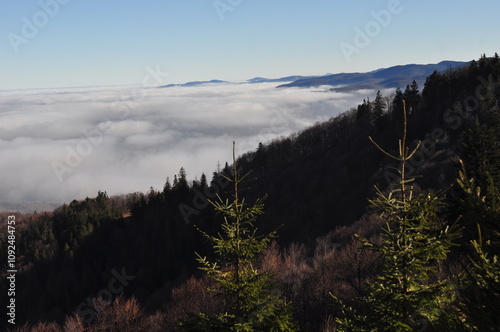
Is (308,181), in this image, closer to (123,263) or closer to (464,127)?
(464,127)

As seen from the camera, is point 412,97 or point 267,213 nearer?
point 267,213

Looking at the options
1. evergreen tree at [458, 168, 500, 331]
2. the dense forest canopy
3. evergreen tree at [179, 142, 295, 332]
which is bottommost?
the dense forest canopy

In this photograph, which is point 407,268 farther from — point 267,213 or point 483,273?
point 267,213

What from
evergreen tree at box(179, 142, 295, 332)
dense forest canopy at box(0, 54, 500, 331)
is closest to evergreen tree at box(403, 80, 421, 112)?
dense forest canopy at box(0, 54, 500, 331)

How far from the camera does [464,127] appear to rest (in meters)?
80.5

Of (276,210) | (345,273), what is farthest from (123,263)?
(345,273)

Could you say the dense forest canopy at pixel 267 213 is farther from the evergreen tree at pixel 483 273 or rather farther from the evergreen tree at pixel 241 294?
the evergreen tree at pixel 483 273

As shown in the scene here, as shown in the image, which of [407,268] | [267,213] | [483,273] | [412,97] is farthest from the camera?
[412,97]

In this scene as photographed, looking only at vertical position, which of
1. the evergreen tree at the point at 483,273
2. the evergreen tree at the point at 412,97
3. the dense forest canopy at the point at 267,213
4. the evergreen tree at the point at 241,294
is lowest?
the dense forest canopy at the point at 267,213

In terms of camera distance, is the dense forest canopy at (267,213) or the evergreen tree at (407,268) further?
the dense forest canopy at (267,213)

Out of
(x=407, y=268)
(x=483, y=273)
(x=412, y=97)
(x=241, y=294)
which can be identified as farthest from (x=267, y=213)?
(x=483, y=273)

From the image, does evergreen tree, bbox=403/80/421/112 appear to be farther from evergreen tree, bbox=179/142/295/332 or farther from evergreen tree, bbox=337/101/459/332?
evergreen tree, bbox=337/101/459/332

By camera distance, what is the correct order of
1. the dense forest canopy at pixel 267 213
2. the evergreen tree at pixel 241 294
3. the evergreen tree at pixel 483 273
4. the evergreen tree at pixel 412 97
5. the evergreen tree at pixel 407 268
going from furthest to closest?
the evergreen tree at pixel 412 97, the dense forest canopy at pixel 267 213, the evergreen tree at pixel 241 294, the evergreen tree at pixel 407 268, the evergreen tree at pixel 483 273

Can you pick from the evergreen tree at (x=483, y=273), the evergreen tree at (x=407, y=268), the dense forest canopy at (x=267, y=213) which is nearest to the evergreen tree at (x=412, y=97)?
the dense forest canopy at (x=267, y=213)
